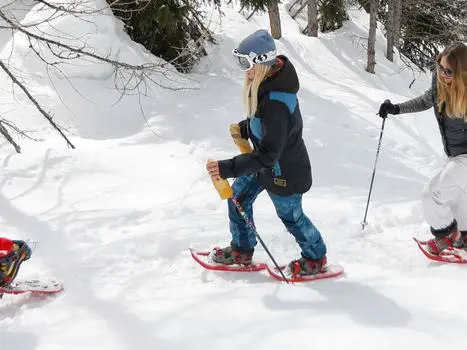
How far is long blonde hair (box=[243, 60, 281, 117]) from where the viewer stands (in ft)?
10.9

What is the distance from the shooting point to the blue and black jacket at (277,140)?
3236mm

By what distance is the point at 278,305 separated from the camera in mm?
3383

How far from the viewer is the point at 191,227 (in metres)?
4.94

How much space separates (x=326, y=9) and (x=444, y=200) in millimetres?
14660

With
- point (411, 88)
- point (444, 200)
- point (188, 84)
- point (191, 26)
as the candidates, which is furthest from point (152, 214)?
point (411, 88)

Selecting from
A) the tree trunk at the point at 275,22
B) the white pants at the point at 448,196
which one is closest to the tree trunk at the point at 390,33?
the tree trunk at the point at 275,22

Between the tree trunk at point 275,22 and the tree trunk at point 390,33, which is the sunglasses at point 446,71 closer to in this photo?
the tree trunk at point 275,22

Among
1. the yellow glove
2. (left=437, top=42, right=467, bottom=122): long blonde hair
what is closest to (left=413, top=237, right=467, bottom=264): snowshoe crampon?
(left=437, top=42, right=467, bottom=122): long blonde hair

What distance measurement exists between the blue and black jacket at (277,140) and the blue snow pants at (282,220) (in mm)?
131

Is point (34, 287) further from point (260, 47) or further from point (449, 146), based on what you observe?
point (449, 146)

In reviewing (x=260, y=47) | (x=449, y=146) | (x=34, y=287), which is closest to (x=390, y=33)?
(x=449, y=146)

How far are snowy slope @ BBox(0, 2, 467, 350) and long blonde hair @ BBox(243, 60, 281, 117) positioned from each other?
132cm

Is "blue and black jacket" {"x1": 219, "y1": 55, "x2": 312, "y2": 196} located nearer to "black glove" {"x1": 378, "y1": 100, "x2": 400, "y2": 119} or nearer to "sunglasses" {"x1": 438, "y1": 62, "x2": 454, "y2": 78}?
"sunglasses" {"x1": 438, "y1": 62, "x2": 454, "y2": 78}

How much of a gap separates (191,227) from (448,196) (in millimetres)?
2328
